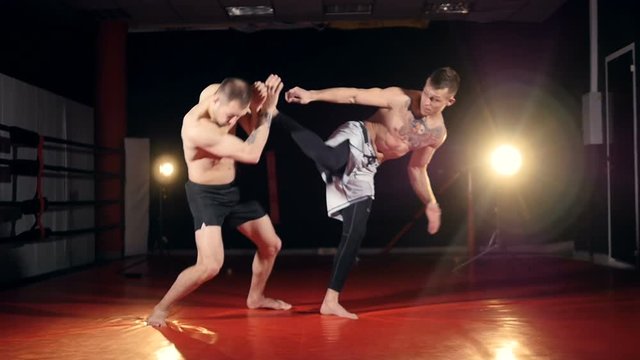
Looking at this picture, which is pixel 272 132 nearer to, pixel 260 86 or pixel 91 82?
pixel 91 82

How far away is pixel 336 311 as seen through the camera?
11.8ft

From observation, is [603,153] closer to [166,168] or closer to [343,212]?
[343,212]

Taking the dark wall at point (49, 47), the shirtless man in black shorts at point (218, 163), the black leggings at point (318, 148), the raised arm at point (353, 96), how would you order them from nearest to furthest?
the shirtless man in black shorts at point (218, 163) < the raised arm at point (353, 96) < the black leggings at point (318, 148) < the dark wall at point (49, 47)

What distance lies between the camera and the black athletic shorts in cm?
335

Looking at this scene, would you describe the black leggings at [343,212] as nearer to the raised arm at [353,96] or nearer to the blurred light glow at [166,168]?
the raised arm at [353,96]

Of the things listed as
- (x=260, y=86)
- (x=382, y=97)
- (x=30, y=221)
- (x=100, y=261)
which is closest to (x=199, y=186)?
(x=260, y=86)

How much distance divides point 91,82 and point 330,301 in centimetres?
479

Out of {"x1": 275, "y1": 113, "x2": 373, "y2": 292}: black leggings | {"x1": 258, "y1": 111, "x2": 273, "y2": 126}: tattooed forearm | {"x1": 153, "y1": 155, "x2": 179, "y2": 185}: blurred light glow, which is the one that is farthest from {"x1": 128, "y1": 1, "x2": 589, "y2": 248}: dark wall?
{"x1": 258, "y1": 111, "x2": 273, "y2": 126}: tattooed forearm

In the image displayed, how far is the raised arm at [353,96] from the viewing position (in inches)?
137

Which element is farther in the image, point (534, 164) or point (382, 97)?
point (534, 164)

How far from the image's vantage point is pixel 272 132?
7.63 metres

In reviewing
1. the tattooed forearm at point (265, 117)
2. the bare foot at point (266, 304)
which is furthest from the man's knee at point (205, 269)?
the tattooed forearm at point (265, 117)

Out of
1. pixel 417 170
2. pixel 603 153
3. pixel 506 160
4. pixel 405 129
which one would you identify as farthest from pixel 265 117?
pixel 603 153

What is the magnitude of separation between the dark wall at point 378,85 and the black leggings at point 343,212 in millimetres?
3833
